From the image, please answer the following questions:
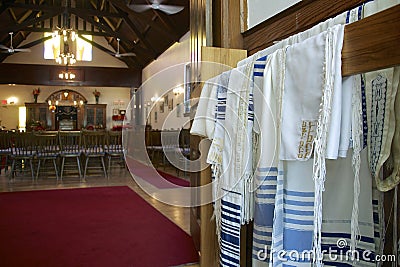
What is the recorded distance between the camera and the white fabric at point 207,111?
1374mm

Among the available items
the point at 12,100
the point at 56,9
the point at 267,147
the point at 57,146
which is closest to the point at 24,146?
the point at 57,146

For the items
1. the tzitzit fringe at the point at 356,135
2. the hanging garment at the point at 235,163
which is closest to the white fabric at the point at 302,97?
the tzitzit fringe at the point at 356,135

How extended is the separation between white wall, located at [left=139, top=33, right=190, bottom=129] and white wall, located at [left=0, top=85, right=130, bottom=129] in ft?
6.70

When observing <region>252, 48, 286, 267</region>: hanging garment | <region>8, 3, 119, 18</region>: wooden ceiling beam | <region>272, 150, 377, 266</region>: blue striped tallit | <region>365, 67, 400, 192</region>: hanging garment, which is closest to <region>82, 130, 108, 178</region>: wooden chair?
<region>8, 3, 119, 18</region>: wooden ceiling beam

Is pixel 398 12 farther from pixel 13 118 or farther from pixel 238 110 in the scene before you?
pixel 13 118

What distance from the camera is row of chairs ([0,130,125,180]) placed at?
21.5 feet

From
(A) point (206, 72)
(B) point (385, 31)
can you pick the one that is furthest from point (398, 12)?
(A) point (206, 72)

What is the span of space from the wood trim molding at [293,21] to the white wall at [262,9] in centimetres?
4

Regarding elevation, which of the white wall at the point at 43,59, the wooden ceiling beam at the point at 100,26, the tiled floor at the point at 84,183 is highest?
the wooden ceiling beam at the point at 100,26

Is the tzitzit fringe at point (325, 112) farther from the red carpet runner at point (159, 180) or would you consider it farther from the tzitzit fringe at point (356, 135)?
the red carpet runner at point (159, 180)

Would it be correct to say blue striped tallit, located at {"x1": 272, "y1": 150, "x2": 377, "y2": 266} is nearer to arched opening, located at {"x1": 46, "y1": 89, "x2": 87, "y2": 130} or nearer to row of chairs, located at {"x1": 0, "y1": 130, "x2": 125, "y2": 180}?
row of chairs, located at {"x1": 0, "y1": 130, "x2": 125, "y2": 180}

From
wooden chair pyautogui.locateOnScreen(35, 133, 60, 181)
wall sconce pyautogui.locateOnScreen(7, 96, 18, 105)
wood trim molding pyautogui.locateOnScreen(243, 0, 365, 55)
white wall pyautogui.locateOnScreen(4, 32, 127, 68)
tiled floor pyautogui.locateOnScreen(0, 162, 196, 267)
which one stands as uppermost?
white wall pyautogui.locateOnScreen(4, 32, 127, 68)

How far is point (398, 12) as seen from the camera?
0.65 m

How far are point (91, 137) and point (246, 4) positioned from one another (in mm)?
6006
